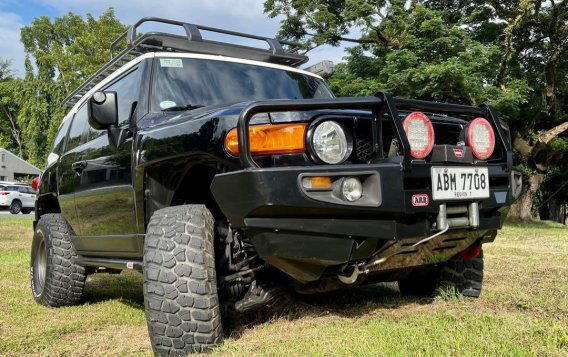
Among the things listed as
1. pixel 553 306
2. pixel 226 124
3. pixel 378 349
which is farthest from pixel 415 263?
pixel 226 124

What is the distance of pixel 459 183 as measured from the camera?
8.80 feet

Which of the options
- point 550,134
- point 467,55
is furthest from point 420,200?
point 550,134

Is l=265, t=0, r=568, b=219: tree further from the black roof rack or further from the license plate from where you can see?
the license plate

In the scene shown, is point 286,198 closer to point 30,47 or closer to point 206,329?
point 206,329

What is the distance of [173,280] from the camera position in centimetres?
262

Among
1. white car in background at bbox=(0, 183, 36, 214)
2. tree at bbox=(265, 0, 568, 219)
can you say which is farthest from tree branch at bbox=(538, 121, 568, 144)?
white car in background at bbox=(0, 183, 36, 214)

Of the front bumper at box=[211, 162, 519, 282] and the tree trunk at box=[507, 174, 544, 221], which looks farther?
the tree trunk at box=[507, 174, 544, 221]

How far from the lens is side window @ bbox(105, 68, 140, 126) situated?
11.7 ft

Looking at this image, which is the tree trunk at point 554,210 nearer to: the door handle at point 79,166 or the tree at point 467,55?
the tree at point 467,55

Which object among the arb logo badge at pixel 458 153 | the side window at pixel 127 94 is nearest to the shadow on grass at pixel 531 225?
the arb logo badge at pixel 458 153

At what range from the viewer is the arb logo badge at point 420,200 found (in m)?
2.47

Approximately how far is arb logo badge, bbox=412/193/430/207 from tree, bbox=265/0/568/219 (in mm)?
10086

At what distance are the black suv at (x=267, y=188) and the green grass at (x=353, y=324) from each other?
0.26 m

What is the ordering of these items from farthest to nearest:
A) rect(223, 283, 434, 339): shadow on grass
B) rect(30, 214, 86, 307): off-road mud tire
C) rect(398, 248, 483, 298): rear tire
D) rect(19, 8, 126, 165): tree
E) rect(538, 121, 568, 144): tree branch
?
rect(19, 8, 126, 165): tree < rect(538, 121, 568, 144): tree branch < rect(30, 214, 86, 307): off-road mud tire < rect(398, 248, 483, 298): rear tire < rect(223, 283, 434, 339): shadow on grass
